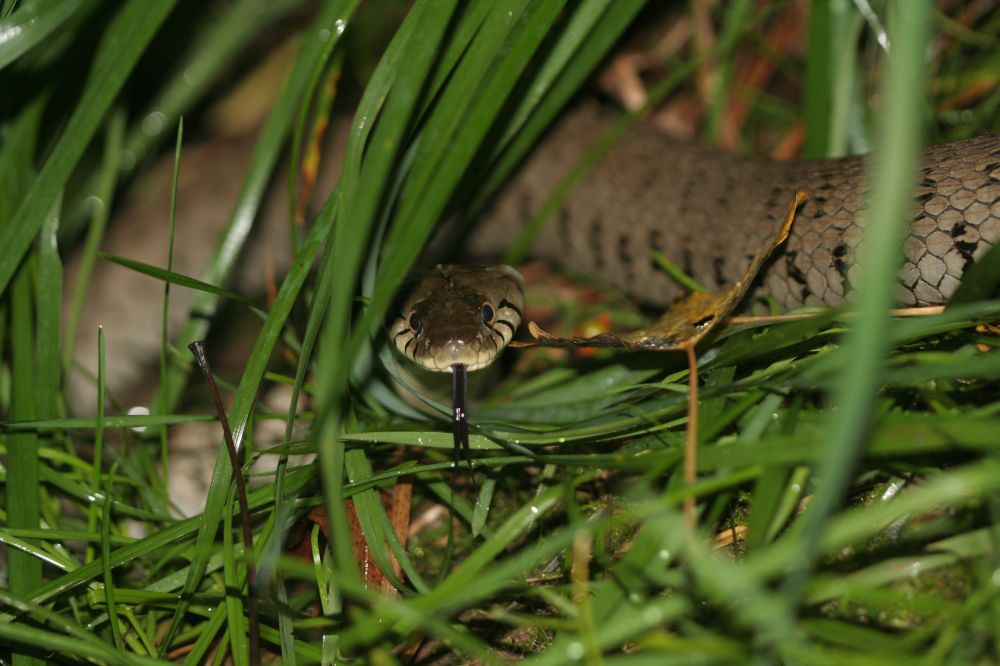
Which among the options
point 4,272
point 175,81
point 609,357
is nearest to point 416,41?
point 609,357

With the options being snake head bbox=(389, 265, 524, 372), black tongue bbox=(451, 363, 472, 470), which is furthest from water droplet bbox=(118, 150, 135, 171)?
black tongue bbox=(451, 363, 472, 470)

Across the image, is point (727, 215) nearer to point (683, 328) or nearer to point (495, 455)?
point (683, 328)

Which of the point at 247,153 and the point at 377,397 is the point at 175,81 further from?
the point at 377,397

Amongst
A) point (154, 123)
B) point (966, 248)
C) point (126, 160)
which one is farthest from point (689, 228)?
point (126, 160)

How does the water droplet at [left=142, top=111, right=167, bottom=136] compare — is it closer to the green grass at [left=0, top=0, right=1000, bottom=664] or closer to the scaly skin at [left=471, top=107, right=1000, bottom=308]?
the green grass at [left=0, top=0, right=1000, bottom=664]

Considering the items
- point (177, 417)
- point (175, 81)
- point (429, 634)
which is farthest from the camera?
point (175, 81)

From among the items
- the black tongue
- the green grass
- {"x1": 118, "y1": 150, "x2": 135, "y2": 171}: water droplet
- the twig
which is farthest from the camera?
{"x1": 118, "y1": 150, "x2": 135, "y2": 171}: water droplet

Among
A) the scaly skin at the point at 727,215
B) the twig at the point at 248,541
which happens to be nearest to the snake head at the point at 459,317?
the twig at the point at 248,541

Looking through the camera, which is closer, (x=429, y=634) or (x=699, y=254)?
(x=429, y=634)
